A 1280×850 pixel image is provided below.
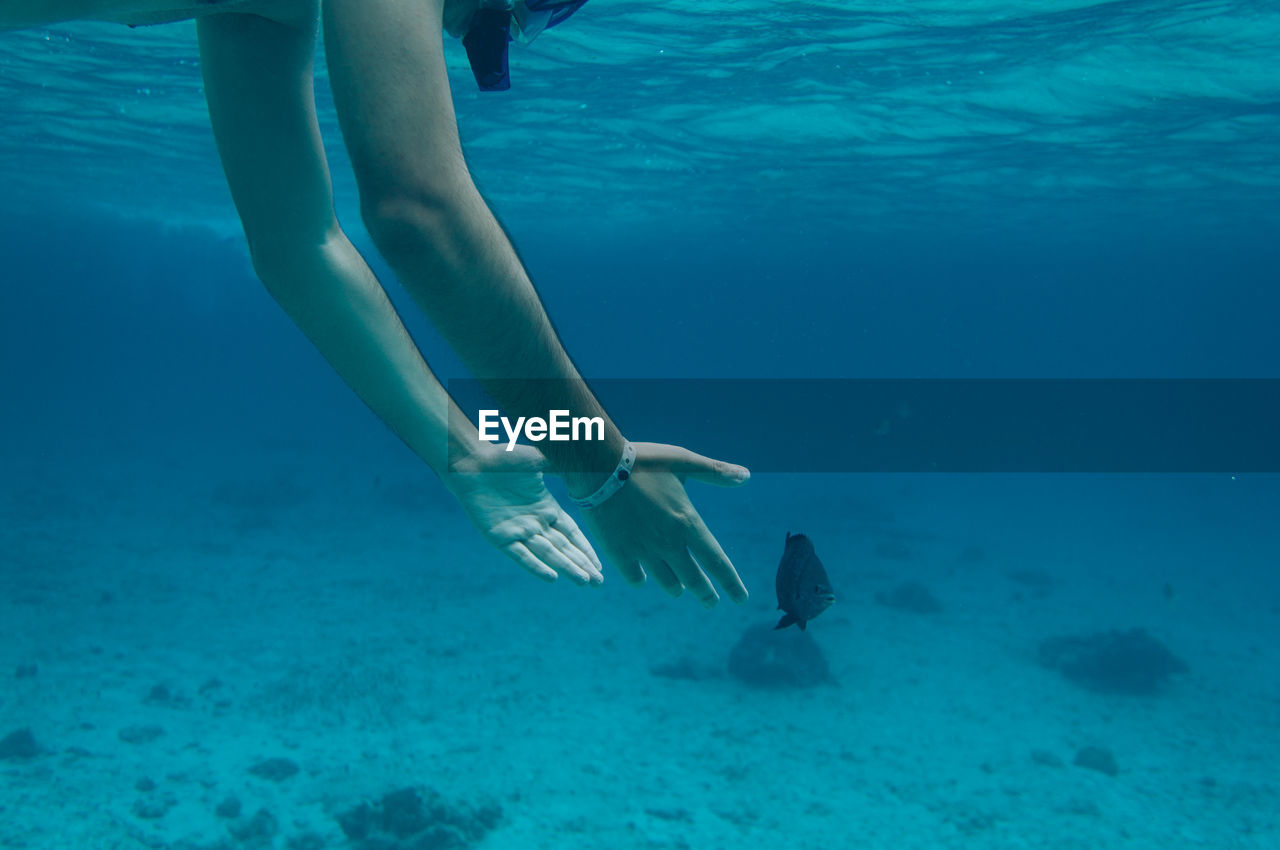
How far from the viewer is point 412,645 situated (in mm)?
15078

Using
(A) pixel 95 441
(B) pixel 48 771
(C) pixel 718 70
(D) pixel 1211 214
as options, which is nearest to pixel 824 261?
(D) pixel 1211 214

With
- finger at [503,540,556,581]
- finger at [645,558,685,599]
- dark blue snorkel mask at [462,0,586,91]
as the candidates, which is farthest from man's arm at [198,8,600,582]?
dark blue snorkel mask at [462,0,586,91]

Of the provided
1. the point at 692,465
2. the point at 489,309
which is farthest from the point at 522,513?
the point at 489,309

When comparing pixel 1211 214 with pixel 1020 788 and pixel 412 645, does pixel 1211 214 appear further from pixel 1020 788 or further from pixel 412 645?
pixel 412 645

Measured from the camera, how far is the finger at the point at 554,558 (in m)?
1.93

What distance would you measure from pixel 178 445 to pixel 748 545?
3745 centimetres

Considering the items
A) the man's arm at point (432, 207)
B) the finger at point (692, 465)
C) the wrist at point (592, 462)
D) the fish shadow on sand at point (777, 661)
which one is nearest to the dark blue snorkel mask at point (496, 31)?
the man's arm at point (432, 207)

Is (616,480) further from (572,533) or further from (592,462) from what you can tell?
(572,533)

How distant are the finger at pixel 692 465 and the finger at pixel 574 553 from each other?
0.34 m

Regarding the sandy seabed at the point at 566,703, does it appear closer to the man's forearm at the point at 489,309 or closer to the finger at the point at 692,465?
the finger at the point at 692,465

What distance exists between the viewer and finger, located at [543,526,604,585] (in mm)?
1971

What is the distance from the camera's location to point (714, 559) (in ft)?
7.25

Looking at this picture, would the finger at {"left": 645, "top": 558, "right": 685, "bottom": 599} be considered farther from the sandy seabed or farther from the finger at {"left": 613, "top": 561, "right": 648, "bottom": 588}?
the sandy seabed

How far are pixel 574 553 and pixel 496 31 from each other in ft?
4.24
